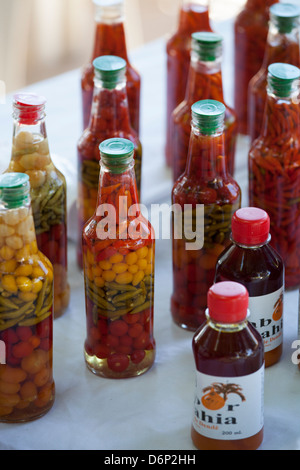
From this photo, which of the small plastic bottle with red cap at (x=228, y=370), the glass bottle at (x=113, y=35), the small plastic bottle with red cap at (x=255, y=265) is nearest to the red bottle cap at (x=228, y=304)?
the small plastic bottle with red cap at (x=228, y=370)

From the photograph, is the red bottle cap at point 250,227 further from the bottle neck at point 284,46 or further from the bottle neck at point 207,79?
the bottle neck at point 284,46

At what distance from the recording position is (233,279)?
2.92ft

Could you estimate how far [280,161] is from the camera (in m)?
1.02

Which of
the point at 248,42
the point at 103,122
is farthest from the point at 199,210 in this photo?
the point at 248,42

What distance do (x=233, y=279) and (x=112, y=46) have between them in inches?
17.2

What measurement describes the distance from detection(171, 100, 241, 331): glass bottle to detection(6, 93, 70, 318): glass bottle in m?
0.14

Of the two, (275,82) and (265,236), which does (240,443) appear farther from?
(275,82)

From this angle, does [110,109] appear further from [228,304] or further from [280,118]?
[228,304]

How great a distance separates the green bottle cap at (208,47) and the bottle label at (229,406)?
42cm

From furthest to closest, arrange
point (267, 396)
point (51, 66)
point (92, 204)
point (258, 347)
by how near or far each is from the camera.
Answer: point (51, 66)
point (92, 204)
point (267, 396)
point (258, 347)

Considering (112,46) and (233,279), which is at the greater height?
(112,46)

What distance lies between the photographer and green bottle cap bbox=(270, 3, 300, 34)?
114 cm

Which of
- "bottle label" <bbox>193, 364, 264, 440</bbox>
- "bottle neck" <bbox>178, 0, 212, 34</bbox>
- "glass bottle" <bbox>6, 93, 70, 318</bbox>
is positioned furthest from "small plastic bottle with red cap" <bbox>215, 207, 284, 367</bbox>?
"bottle neck" <bbox>178, 0, 212, 34</bbox>
